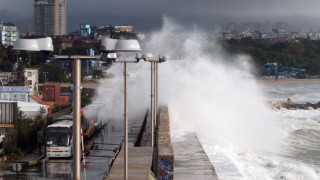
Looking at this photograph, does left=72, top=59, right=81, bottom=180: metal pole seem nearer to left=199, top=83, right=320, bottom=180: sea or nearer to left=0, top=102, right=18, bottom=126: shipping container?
left=199, top=83, right=320, bottom=180: sea

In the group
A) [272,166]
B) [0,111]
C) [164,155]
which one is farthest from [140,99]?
[164,155]

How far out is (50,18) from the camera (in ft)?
570

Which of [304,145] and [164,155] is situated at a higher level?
[164,155]

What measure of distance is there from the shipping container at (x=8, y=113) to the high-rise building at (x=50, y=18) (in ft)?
494

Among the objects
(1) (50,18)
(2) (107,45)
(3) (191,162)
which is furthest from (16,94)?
(1) (50,18)

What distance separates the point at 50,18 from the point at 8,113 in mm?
154285

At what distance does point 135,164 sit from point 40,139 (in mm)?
9453

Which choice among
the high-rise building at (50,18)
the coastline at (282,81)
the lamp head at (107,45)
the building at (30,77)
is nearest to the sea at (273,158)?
the lamp head at (107,45)

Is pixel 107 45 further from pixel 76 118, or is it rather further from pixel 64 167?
pixel 64 167

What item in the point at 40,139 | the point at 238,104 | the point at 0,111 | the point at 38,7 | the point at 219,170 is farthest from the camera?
the point at 38,7

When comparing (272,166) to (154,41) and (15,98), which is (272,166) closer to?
(15,98)

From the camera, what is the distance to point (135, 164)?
1311cm

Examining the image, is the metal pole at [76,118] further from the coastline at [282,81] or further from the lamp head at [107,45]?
the coastline at [282,81]

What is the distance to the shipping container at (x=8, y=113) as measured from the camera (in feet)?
75.9
